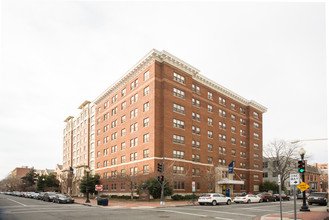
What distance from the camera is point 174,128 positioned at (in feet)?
160

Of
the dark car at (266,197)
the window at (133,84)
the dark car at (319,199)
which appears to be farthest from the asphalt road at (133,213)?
the window at (133,84)

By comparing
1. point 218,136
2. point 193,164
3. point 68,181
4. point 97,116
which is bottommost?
point 68,181

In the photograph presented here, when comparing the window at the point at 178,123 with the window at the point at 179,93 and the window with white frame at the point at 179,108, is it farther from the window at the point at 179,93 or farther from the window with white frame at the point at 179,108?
the window at the point at 179,93

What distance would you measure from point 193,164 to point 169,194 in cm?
1195

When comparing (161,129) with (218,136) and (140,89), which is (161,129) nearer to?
(140,89)

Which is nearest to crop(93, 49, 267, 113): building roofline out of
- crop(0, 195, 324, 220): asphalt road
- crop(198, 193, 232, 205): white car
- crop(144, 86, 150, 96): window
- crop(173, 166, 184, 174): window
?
crop(144, 86, 150, 96): window

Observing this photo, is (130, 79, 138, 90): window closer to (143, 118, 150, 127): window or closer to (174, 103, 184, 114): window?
(143, 118, 150, 127): window

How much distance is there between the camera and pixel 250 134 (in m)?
72.6

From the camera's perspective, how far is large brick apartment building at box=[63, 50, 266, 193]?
155 feet

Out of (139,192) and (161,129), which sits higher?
(161,129)

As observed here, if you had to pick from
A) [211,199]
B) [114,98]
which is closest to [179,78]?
[114,98]

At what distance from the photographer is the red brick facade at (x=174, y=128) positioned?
47372 millimetres

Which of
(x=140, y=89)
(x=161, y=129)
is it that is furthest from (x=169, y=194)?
(x=140, y=89)

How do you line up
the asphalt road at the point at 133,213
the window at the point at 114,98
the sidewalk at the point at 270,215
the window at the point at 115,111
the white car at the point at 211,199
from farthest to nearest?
1. the window at the point at 114,98
2. the window at the point at 115,111
3. the white car at the point at 211,199
4. the asphalt road at the point at 133,213
5. the sidewalk at the point at 270,215
